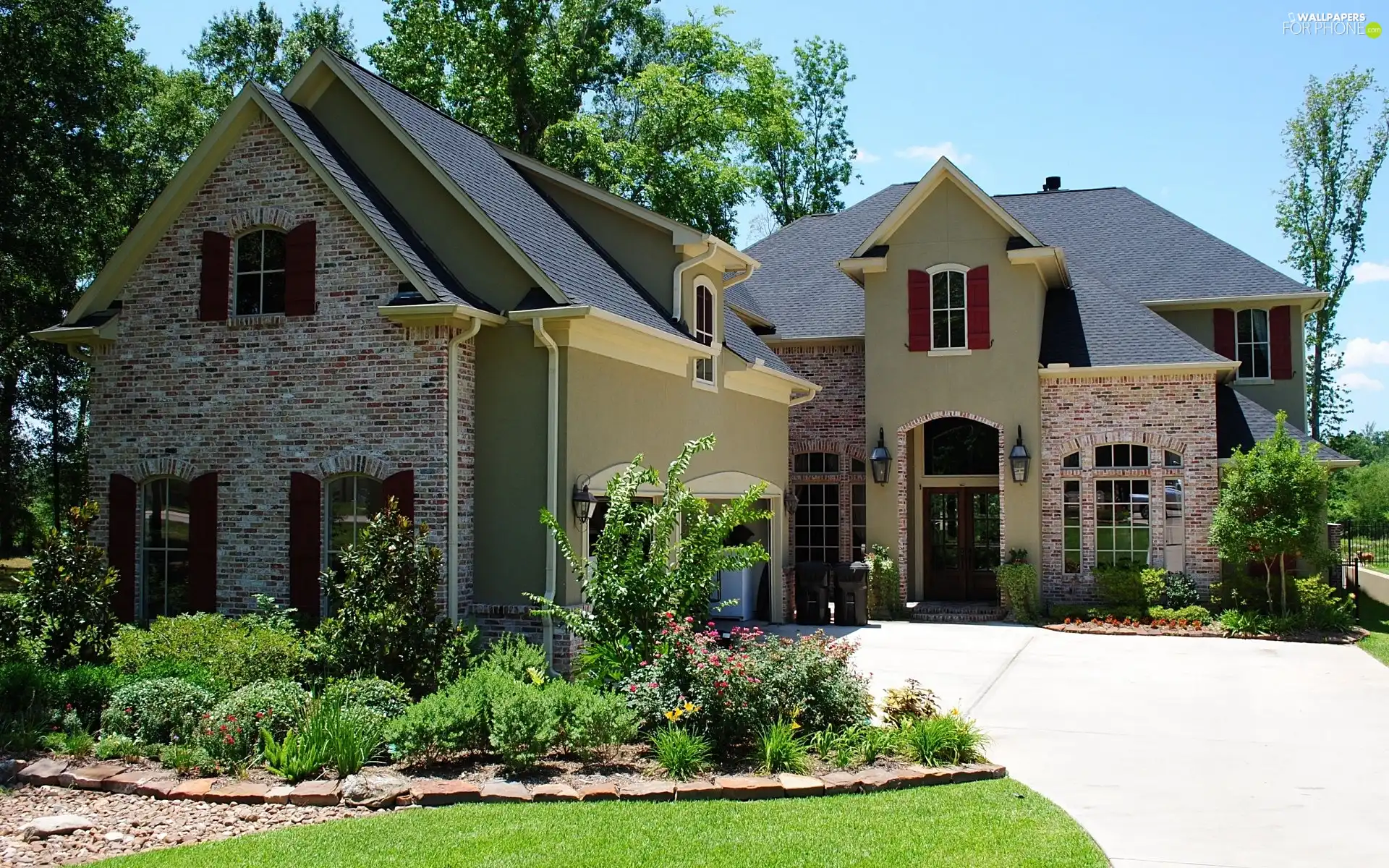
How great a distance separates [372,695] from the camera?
9.93 m

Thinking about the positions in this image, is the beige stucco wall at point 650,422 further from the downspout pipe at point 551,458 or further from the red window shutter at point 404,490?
the red window shutter at point 404,490

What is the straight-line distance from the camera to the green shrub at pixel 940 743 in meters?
9.04

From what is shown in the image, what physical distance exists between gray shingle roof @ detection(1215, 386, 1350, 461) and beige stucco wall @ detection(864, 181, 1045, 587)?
3.55m

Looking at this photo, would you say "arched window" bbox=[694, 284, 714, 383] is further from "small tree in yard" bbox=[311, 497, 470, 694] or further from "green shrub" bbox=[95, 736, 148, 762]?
"green shrub" bbox=[95, 736, 148, 762]

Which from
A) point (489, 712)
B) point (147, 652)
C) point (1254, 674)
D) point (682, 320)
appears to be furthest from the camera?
point (682, 320)

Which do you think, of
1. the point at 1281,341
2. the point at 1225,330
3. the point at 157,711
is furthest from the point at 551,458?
the point at 1281,341

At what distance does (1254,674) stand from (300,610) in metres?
12.1

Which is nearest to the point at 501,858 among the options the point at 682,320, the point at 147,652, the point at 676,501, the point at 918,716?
the point at 918,716

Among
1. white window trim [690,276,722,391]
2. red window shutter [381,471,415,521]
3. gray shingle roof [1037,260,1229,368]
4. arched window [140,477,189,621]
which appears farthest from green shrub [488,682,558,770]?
gray shingle roof [1037,260,1229,368]

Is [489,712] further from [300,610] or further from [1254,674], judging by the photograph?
[1254,674]

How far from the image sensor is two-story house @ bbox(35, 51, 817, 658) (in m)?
13.4

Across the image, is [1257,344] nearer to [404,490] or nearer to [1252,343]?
[1252,343]

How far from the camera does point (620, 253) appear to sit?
17266 millimetres

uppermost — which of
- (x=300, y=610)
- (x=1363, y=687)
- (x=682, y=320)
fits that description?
(x=682, y=320)
